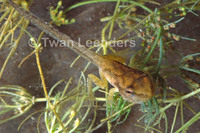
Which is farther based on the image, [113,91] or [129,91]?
[113,91]

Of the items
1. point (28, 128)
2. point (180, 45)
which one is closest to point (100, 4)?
point (180, 45)

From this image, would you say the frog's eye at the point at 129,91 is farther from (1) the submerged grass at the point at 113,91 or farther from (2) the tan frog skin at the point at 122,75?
(1) the submerged grass at the point at 113,91

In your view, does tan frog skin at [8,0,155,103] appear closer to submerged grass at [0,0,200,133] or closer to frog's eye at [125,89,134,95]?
frog's eye at [125,89,134,95]

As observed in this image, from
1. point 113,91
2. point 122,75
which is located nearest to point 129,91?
point 122,75

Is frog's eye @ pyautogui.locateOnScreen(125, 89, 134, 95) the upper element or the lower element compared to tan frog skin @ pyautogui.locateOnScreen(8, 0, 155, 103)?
lower

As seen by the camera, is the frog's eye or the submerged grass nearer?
the frog's eye

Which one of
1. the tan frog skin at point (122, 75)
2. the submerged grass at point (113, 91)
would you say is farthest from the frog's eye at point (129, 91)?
the submerged grass at point (113, 91)

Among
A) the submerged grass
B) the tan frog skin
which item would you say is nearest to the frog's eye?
the tan frog skin

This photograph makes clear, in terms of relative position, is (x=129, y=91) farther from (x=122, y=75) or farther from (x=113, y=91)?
(x=113, y=91)
